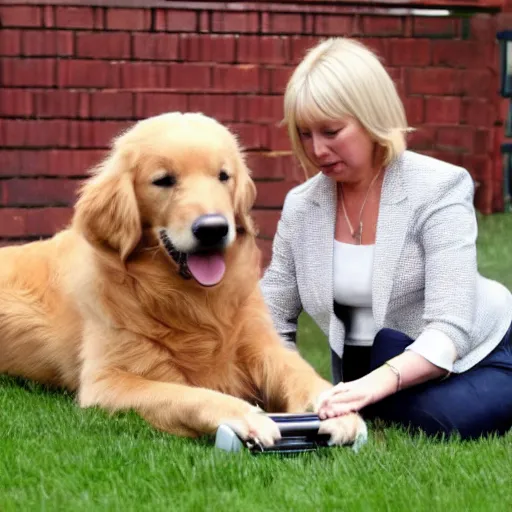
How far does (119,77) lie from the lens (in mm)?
7012

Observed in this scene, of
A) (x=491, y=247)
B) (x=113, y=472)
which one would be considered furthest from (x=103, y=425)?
(x=491, y=247)

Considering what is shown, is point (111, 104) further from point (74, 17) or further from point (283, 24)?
point (283, 24)

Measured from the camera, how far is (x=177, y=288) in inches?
153

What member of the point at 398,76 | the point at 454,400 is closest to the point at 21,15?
the point at 398,76

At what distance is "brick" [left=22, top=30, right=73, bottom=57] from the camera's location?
6.92 m

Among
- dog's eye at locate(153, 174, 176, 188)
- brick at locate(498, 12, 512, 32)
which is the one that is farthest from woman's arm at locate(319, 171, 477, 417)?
brick at locate(498, 12, 512, 32)

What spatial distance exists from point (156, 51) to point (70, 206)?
42.7 inches

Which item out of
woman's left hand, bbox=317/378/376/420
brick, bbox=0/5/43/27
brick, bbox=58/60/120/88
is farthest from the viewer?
brick, bbox=58/60/120/88

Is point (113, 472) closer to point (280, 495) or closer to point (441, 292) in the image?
point (280, 495)

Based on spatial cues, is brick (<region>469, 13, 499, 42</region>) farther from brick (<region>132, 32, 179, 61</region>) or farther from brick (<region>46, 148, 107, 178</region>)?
brick (<region>46, 148, 107, 178</region>)

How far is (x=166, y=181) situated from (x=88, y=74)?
11.4 feet

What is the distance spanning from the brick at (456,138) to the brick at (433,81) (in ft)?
0.78

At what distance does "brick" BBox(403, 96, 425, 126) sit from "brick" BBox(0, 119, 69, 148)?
2175 mm

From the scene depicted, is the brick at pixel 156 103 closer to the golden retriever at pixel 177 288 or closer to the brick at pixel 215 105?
the brick at pixel 215 105
